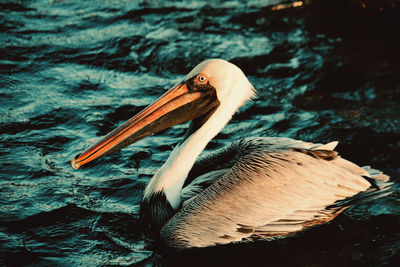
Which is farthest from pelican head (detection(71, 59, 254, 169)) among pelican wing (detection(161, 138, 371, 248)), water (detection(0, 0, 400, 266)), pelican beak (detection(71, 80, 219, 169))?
water (detection(0, 0, 400, 266))

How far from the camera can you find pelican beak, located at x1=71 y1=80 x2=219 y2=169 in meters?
4.82

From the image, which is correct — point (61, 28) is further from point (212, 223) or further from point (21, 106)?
point (212, 223)

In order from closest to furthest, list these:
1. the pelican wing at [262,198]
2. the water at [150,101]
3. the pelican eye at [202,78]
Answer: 1. the pelican wing at [262,198]
2. the water at [150,101]
3. the pelican eye at [202,78]

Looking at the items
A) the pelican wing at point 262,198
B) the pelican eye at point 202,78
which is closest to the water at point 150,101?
the pelican wing at point 262,198

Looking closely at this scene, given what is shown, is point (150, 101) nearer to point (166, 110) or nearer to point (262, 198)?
point (166, 110)

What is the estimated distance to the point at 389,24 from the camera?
880 cm

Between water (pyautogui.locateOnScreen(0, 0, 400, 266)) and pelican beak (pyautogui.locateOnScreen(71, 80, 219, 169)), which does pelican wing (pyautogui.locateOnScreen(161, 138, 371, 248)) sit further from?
pelican beak (pyautogui.locateOnScreen(71, 80, 219, 169))

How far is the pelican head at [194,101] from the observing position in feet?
15.7

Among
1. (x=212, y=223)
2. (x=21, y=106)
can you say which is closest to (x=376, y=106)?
(x=212, y=223)

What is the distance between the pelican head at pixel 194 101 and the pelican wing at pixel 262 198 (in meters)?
0.55

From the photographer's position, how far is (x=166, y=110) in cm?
486

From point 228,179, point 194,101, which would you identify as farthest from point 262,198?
point 194,101

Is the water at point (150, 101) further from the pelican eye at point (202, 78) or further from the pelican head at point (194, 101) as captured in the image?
the pelican eye at point (202, 78)

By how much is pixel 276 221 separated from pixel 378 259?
818 mm
